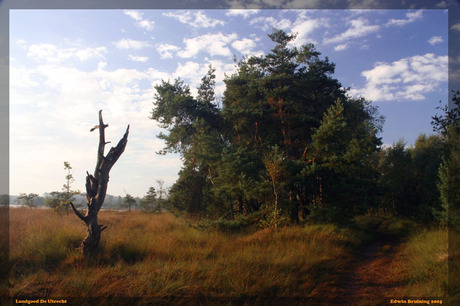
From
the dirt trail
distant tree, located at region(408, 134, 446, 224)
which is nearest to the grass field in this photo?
the dirt trail

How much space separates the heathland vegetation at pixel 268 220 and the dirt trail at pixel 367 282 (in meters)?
0.05

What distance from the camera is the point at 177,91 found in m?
17.4

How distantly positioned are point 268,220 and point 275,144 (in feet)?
14.2

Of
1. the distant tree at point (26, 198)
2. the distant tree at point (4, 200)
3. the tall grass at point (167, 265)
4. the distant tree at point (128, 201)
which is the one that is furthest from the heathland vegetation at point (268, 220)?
the distant tree at point (128, 201)

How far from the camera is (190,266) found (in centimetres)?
593

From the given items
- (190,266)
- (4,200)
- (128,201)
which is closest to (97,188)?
(190,266)

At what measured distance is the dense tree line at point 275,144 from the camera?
40.0 feet

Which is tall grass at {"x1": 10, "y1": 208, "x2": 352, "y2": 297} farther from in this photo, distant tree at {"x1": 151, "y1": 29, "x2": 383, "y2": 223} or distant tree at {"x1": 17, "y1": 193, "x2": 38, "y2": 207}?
distant tree at {"x1": 17, "y1": 193, "x2": 38, "y2": 207}

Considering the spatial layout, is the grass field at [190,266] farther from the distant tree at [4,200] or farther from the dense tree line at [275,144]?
the dense tree line at [275,144]

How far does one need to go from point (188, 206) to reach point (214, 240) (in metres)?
6.94

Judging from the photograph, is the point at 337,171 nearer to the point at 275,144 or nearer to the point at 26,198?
the point at 275,144

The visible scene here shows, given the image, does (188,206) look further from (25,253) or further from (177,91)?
(25,253)

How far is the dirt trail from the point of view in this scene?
17.6ft

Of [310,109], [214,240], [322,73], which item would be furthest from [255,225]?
[322,73]
